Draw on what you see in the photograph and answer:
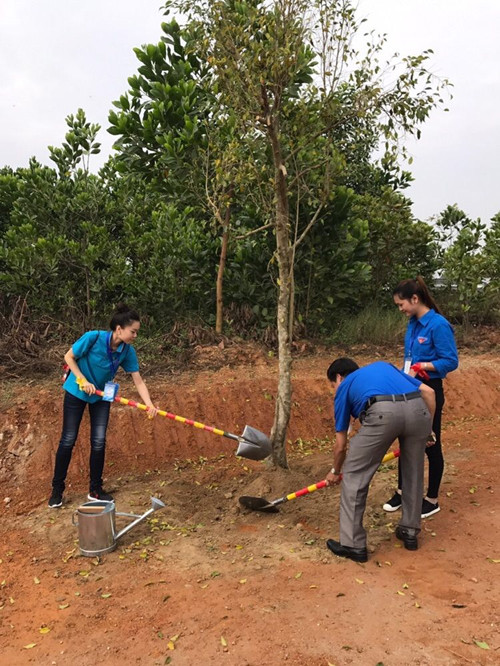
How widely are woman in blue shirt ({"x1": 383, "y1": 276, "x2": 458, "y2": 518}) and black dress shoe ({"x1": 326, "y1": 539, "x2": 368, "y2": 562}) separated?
0.59 metres

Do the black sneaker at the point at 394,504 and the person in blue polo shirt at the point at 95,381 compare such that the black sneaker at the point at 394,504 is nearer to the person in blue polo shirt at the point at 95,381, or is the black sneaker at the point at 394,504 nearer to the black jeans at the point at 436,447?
the black jeans at the point at 436,447

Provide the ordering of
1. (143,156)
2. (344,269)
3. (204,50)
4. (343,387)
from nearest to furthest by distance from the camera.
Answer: (343,387) → (204,50) → (143,156) → (344,269)

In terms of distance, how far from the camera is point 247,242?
826 cm

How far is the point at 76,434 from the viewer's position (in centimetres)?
451

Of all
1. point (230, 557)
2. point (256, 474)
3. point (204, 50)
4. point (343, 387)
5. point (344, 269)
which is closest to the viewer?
point (343, 387)

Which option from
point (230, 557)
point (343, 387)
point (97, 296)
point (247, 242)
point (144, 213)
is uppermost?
point (144, 213)

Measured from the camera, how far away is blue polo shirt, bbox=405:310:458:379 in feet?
12.3

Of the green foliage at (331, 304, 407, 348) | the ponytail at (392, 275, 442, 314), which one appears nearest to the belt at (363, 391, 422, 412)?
the ponytail at (392, 275, 442, 314)

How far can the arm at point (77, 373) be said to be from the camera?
4.21 m

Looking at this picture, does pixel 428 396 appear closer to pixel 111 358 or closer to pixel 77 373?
pixel 111 358

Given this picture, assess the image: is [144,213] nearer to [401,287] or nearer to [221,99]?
[221,99]

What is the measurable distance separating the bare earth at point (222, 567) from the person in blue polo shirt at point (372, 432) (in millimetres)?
271

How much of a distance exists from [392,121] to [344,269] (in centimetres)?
383

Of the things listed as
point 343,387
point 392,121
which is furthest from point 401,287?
point 392,121
